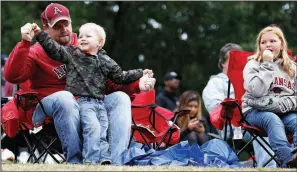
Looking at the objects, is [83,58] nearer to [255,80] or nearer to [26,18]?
[255,80]

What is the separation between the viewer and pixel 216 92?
937 centimetres

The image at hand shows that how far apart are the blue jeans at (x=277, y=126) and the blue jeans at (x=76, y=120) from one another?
1.29m

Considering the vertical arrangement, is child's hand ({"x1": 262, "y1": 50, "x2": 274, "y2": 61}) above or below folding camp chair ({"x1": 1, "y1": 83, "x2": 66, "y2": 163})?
above

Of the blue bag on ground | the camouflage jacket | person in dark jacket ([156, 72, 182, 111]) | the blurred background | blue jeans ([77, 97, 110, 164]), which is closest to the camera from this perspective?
blue jeans ([77, 97, 110, 164])

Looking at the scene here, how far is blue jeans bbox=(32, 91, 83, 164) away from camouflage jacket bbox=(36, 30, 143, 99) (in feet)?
0.63

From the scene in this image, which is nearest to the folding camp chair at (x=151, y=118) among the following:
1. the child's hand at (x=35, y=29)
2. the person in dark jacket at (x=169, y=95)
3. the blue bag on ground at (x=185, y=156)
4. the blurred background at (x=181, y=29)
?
the blue bag on ground at (x=185, y=156)

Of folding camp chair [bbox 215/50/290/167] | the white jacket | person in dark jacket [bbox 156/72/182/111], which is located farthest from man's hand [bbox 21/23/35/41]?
person in dark jacket [bbox 156/72/182/111]

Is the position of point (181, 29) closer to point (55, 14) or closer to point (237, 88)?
point (237, 88)

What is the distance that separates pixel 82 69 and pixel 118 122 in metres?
0.52

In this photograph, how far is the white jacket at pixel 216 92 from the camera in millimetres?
9281

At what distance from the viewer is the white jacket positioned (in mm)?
9281

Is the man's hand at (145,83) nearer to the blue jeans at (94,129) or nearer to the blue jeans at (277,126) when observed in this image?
the blue jeans at (94,129)

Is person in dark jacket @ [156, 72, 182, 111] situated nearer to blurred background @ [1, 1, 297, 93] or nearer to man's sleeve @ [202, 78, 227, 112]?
man's sleeve @ [202, 78, 227, 112]

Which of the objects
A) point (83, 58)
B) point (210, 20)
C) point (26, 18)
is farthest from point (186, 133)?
point (210, 20)
